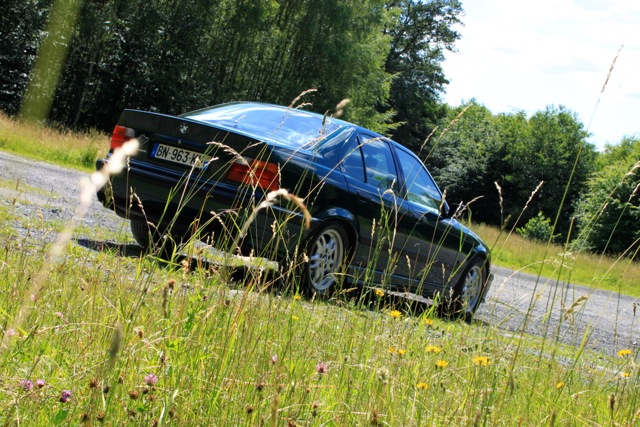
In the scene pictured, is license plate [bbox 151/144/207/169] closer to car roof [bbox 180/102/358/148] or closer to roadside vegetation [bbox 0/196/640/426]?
car roof [bbox 180/102/358/148]

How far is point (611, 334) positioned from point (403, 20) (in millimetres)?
59496

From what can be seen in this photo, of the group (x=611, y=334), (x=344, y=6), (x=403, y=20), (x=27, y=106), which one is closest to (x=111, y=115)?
(x=27, y=106)

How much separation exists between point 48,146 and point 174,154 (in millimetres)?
12803

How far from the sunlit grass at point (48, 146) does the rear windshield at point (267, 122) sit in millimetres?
10655

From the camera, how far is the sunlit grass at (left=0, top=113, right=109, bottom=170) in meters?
17.3

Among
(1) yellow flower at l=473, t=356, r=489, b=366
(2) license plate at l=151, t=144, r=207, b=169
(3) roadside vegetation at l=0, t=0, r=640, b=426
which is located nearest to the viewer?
(3) roadside vegetation at l=0, t=0, r=640, b=426

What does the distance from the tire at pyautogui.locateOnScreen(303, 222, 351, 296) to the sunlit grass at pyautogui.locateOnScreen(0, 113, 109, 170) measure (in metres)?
11.4

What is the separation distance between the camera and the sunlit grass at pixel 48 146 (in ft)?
56.7

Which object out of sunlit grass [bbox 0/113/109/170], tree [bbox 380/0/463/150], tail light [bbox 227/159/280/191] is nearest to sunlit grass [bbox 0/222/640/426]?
tail light [bbox 227/159/280/191]

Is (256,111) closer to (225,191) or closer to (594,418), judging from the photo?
(225,191)

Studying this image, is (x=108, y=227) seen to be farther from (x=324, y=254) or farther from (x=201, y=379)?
(x=201, y=379)

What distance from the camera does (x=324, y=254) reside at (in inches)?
263

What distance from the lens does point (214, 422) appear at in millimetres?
2152

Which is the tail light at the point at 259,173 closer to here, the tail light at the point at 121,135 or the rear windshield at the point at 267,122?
the rear windshield at the point at 267,122
